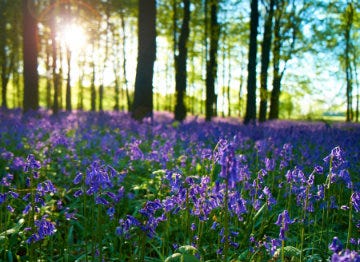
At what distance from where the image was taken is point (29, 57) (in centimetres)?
1677

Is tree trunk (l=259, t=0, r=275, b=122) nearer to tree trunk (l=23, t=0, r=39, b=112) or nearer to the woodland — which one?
the woodland

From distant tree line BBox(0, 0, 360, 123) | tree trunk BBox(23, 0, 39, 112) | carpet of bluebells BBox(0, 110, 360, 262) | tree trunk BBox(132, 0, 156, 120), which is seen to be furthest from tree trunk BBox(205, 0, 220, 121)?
carpet of bluebells BBox(0, 110, 360, 262)

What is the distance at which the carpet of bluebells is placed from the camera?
117 inches

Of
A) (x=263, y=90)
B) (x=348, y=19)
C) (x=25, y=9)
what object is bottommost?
(x=263, y=90)

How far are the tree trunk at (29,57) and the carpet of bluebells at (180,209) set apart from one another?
8174mm

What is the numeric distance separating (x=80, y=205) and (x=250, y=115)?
41.9ft

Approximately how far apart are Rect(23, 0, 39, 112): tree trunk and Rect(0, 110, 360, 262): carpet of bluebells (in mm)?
8174

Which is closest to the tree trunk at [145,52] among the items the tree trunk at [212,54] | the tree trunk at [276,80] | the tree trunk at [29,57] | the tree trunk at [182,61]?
the tree trunk at [182,61]

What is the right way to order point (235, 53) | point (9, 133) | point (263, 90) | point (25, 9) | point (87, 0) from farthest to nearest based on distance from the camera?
point (235, 53) → point (87, 0) → point (263, 90) → point (25, 9) → point (9, 133)

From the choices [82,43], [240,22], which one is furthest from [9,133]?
[240,22]

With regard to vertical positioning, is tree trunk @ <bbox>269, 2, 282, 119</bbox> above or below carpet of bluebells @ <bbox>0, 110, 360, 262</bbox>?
above

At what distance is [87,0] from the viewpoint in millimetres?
24266

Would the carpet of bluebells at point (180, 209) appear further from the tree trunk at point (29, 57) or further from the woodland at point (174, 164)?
the tree trunk at point (29, 57)

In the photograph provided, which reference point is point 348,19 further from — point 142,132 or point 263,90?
point 142,132
